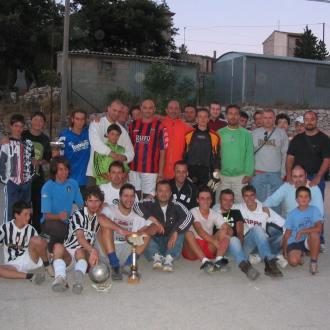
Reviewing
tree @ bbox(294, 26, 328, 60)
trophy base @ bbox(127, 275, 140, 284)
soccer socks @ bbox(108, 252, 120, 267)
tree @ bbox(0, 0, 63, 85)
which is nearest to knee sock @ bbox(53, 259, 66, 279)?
soccer socks @ bbox(108, 252, 120, 267)

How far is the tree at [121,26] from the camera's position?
30.6 meters

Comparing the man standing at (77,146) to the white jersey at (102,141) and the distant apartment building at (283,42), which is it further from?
the distant apartment building at (283,42)

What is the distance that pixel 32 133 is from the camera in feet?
23.1

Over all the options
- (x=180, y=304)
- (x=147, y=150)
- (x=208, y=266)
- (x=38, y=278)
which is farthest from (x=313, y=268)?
(x=38, y=278)

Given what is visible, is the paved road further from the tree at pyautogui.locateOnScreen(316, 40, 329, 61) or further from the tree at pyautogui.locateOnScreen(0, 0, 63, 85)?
the tree at pyautogui.locateOnScreen(316, 40, 329, 61)

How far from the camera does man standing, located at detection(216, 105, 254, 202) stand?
7223 millimetres

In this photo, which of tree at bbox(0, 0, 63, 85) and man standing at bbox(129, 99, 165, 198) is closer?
man standing at bbox(129, 99, 165, 198)

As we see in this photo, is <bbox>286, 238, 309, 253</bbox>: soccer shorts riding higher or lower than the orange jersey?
lower

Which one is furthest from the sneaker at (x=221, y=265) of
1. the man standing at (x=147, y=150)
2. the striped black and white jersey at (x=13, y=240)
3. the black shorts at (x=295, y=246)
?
the striped black and white jersey at (x=13, y=240)

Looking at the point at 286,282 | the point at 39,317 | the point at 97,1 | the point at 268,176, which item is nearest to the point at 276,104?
the point at 97,1

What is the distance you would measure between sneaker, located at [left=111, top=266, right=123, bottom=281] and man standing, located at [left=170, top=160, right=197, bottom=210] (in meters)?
1.45

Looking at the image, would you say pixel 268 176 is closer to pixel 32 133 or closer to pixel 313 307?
pixel 313 307

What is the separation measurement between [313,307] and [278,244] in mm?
1565

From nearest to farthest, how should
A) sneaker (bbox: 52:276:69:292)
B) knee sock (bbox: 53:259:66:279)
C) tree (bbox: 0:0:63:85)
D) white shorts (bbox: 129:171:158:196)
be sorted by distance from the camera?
sneaker (bbox: 52:276:69:292)
knee sock (bbox: 53:259:66:279)
white shorts (bbox: 129:171:158:196)
tree (bbox: 0:0:63:85)
